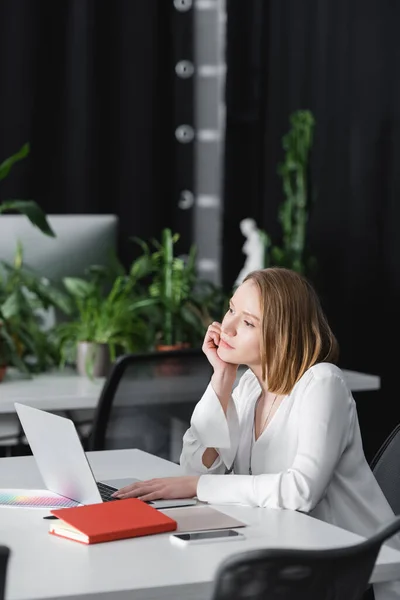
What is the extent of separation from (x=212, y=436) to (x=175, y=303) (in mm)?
1565

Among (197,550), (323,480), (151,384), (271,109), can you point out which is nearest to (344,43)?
(271,109)

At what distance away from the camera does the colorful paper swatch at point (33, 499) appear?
5.53 feet

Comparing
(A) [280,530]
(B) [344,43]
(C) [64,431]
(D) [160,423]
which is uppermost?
(B) [344,43]

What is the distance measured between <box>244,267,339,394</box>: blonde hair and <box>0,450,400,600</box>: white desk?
0.87ft

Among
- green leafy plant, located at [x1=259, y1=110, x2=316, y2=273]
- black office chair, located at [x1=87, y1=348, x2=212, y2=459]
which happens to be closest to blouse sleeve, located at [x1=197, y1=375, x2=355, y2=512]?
black office chair, located at [x1=87, y1=348, x2=212, y2=459]

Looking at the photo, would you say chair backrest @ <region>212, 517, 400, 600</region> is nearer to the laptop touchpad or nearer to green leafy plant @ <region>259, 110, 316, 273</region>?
the laptop touchpad

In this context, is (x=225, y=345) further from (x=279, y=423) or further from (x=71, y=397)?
(x=71, y=397)

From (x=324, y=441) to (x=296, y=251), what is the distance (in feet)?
8.22

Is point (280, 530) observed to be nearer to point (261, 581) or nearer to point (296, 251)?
point (261, 581)

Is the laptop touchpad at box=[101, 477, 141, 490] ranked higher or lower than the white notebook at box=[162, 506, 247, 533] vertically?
lower

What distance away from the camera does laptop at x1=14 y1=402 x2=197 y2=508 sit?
1.61m

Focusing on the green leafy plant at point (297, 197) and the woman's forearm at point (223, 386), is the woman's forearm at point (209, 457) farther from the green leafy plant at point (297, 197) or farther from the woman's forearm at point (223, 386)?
the green leafy plant at point (297, 197)

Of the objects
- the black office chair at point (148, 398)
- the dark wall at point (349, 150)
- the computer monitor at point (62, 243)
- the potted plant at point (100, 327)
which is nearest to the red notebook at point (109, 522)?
the black office chair at point (148, 398)

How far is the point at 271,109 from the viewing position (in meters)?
4.77
